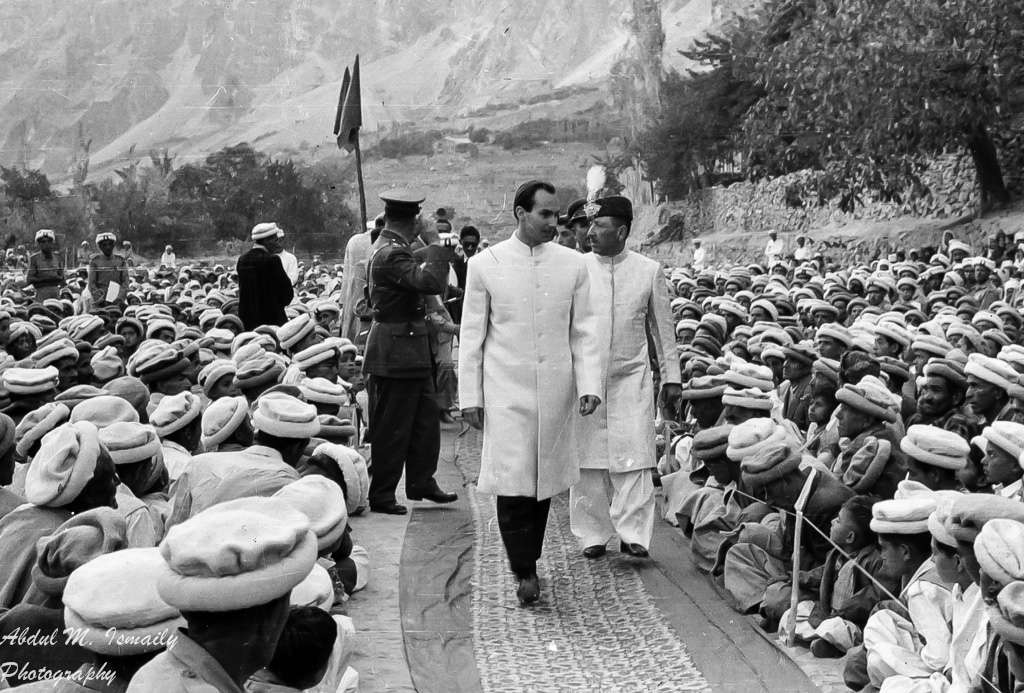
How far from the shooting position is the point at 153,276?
3161 centimetres

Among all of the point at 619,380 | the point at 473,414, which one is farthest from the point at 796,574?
the point at 619,380

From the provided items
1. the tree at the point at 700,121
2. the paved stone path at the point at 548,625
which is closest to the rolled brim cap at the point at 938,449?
the paved stone path at the point at 548,625

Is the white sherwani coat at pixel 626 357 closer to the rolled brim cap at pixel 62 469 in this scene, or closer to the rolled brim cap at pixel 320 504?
the rolled brim cap at pixel 320 504

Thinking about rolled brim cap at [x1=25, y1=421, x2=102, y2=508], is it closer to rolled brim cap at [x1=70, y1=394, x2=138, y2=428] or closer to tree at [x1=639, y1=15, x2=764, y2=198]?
rolled brim cap at [x1=70, y1=394, x2=138, y2=428]

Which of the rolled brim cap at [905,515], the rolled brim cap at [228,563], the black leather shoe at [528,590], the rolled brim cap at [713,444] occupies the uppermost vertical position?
the rolled brim cap at [228,563]

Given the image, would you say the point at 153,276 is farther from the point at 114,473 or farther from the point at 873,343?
the point at 114,473

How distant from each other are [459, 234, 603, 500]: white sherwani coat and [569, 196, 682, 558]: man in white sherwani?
49cm

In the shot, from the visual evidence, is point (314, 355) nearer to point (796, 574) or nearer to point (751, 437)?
point (751, 437)

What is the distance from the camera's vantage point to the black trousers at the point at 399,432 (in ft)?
26.7

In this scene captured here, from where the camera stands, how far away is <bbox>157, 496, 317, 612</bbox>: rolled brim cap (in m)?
2.80

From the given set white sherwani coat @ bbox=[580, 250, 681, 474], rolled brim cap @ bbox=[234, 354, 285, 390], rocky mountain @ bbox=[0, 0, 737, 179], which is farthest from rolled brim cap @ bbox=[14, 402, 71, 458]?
rocky mountain @ bbox=[0, 0, 737, 179]

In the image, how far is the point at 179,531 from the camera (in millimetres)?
2887

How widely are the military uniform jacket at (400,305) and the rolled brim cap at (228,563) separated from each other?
5114 millimetres

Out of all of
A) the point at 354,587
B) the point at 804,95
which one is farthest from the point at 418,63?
the point at 354,587
